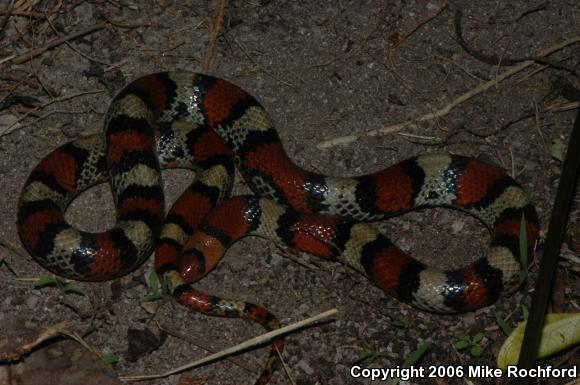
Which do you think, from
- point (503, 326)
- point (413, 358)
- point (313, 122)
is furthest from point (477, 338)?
point (313, 122)

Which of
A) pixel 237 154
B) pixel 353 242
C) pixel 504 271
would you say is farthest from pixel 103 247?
pixel 504 271

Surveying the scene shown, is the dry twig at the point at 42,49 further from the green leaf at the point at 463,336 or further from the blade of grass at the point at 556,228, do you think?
the blade of grass at the point at 556,228

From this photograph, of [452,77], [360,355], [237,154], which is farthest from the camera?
[452,77]

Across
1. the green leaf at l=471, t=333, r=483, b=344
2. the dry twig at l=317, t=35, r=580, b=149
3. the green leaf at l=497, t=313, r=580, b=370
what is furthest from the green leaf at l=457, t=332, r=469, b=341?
the dry twig at l=317, t=35, r=580, b=149

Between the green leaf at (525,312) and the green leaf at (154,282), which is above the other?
the green leaf at (525,312)

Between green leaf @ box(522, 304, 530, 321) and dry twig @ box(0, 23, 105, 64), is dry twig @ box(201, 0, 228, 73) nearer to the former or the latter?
dry twig @ box(0, 23, 105, 64)

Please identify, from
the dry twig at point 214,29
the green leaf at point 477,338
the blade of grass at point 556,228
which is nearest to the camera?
the blade of grass at point 556,228

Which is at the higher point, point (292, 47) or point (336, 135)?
point (292, 47)

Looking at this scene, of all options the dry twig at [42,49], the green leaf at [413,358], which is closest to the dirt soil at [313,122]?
the dry twig at [42,49]

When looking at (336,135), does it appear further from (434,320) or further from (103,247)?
(103,247)
